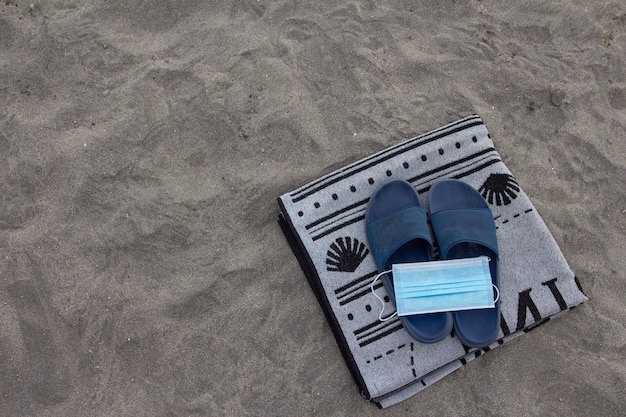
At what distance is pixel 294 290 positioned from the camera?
228cm

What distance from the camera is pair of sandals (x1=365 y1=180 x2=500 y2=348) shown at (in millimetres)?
2199

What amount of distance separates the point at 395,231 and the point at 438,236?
0.70 feet

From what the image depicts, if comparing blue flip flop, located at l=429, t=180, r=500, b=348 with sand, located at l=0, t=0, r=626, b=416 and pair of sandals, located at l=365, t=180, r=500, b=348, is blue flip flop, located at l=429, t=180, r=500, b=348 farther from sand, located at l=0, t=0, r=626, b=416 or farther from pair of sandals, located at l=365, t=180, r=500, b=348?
sand, located at l=0, t=0, r=626, b=416

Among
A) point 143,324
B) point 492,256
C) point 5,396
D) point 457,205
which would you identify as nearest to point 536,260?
point 492,256

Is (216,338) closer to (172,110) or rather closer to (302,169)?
(302,169)

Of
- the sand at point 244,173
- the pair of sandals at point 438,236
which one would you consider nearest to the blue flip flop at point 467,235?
the pair of sandals at point 438,236

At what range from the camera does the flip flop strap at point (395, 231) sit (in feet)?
7.23

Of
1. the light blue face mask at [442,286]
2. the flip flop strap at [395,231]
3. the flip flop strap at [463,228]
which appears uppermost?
the flip flop strap at [395,231]

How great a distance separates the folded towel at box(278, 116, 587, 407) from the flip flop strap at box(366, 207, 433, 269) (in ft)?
0.20

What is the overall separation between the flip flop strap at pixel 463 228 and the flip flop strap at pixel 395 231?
0.06 metres

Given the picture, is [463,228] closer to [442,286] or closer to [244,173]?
[442,286]

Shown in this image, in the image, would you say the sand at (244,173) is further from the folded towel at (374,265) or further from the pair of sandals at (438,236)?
the pair of sandals at (438,236)

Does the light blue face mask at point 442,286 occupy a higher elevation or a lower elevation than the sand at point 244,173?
lower

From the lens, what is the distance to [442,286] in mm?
2238
